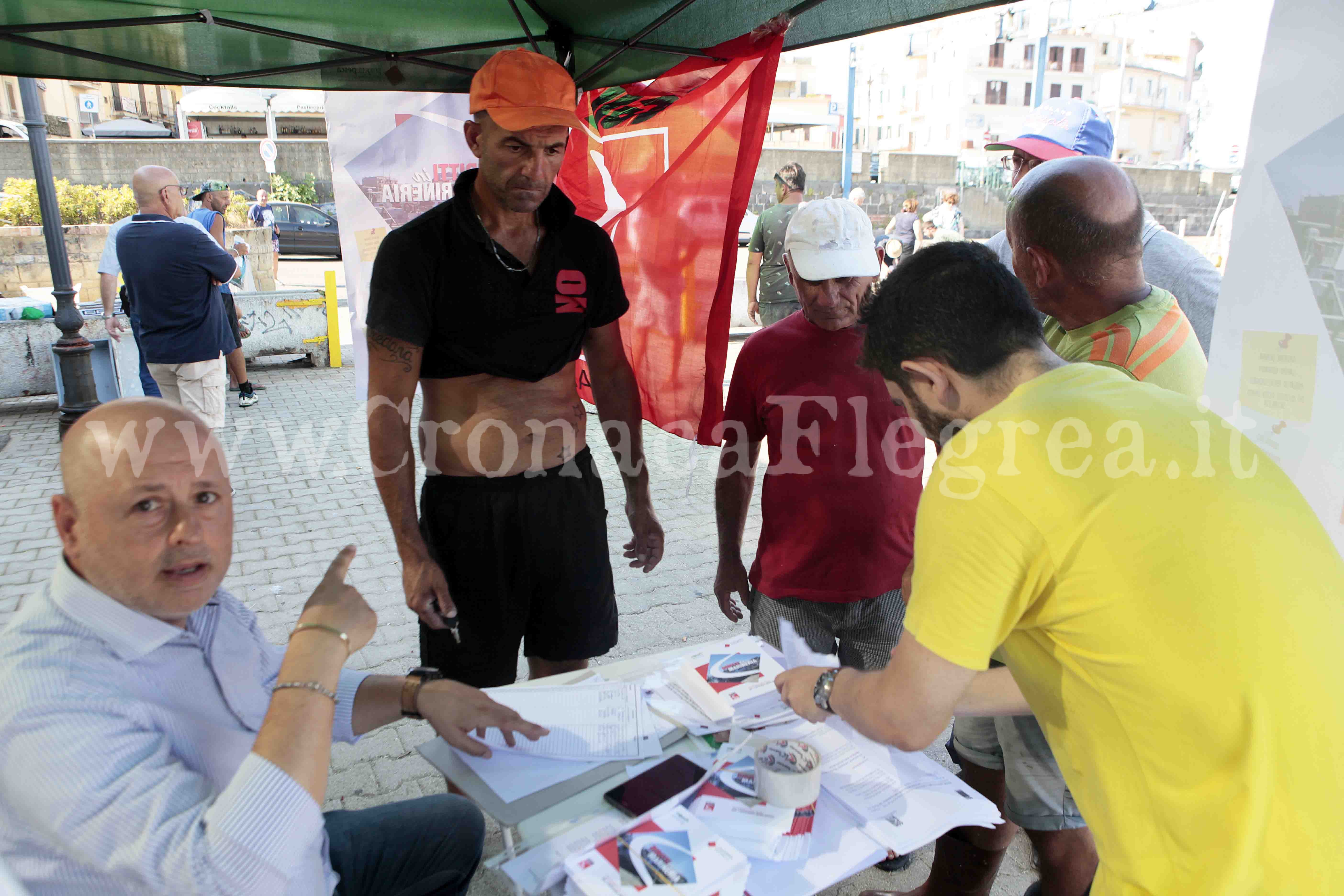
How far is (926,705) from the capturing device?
130cm

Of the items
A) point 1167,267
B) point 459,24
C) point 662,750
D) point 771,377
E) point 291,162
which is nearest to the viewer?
point 662,750

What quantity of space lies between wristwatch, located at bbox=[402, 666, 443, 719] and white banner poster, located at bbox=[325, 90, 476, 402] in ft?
8.54

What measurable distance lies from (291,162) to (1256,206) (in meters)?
26.5

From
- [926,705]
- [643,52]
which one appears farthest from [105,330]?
[926,705]

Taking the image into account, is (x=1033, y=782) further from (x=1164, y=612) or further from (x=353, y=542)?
(x=353, y=542)

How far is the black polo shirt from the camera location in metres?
2.28

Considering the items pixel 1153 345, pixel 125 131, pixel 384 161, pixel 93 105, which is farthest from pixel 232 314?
pixel 93 105

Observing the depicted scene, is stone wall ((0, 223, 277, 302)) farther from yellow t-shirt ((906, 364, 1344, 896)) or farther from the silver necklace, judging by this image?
yellow t-shirt ((906, 364, 1344, 896))

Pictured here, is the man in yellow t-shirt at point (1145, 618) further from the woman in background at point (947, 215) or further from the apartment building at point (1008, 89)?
the apartment building at point (1008, 89)

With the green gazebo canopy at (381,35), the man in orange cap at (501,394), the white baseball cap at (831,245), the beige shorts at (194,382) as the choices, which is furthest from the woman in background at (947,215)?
the man in orange cap at (501,394)

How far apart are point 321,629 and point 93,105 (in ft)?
132

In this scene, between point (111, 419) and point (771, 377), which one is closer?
point (111, 419)

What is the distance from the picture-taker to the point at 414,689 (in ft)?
5.85

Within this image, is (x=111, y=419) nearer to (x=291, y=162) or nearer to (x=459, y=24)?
(x=459, y=24)
